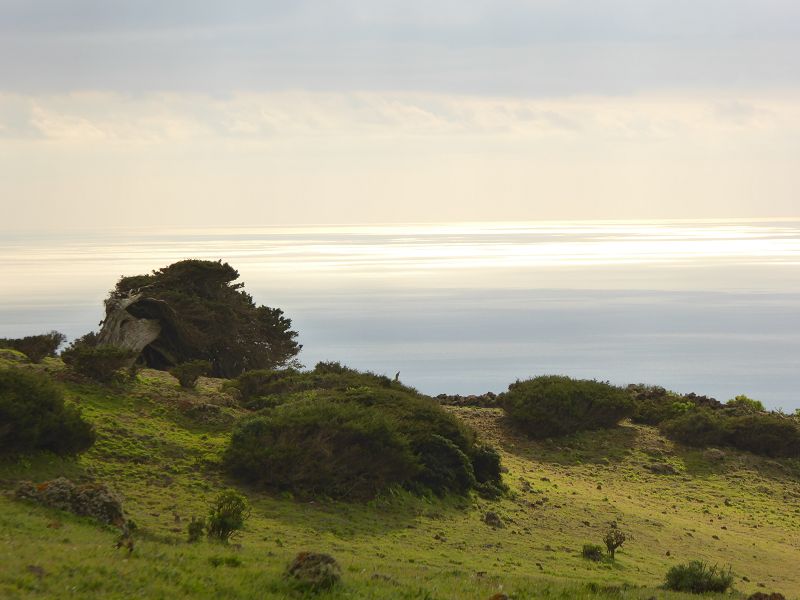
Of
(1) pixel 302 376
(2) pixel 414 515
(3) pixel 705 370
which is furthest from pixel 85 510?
(3) pixel 705 370

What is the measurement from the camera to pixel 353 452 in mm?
28906

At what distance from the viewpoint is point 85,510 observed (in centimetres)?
2119

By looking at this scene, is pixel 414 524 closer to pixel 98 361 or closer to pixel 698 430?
pixel 98 361

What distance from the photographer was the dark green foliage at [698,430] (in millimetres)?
41156

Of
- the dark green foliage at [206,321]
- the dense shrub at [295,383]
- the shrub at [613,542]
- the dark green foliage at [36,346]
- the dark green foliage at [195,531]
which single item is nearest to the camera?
the dark green foliage at [195,531]

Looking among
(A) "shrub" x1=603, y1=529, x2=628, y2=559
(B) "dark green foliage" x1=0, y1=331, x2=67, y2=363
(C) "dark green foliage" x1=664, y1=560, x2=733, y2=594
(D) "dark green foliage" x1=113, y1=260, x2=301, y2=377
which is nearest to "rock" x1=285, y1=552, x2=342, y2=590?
(C) "dark green foliage" x1=664, y1=560, x2=733, y2=594

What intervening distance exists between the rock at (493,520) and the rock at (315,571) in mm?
10578

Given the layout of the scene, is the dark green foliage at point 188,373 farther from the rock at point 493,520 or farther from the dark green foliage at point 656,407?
the dark green foliage at point 656,407

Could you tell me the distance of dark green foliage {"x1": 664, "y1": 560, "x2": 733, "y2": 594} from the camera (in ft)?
71.5

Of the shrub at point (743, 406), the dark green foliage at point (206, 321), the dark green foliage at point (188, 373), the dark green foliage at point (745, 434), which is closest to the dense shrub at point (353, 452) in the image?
the dark green foliage at point (188, 373)

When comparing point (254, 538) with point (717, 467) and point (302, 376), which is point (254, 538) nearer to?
point (302, 376)

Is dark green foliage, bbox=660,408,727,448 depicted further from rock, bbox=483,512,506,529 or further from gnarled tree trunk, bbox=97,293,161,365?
gnarled tree trunk, bbox=97,293,161,365

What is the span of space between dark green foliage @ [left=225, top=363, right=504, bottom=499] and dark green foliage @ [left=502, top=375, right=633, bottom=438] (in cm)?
788

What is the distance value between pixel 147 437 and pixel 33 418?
4.69 meters
